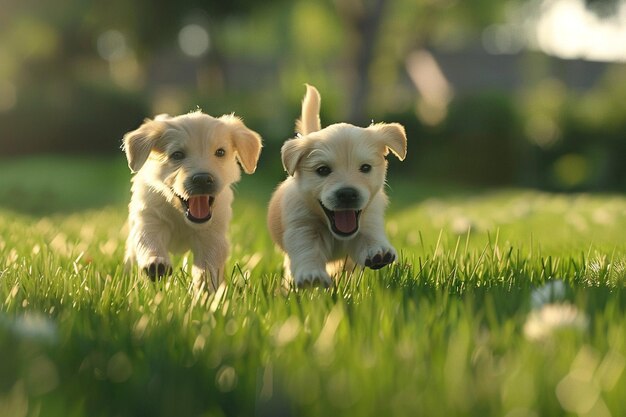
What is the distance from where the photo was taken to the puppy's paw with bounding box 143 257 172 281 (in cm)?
385

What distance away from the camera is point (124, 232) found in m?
6.74

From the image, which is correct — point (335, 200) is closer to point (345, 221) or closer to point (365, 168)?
point (345, 221)

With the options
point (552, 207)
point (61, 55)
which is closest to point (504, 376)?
point (552, 207)

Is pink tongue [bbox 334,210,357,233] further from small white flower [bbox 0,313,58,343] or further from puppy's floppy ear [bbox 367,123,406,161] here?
small white flower [bbox 0,313,58,343]

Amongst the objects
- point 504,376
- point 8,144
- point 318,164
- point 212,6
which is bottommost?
point 8,144

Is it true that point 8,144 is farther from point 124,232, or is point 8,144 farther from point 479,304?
point 479,304

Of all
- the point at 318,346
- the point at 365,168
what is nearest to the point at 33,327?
the point at 318,346

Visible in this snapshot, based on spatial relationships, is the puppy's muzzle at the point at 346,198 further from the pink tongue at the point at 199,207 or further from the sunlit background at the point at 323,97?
the sunlit background at the point at 323,97

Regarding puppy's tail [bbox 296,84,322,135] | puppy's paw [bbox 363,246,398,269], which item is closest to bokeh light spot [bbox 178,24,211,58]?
puppy's tail [bbox 296,84,322,135]

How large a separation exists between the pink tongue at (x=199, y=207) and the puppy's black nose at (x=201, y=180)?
0.15 m

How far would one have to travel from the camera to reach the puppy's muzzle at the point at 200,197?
3.98 m

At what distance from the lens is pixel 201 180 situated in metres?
3.97

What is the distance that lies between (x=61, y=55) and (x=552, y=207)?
2083cm

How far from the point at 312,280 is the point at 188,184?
81 cm
